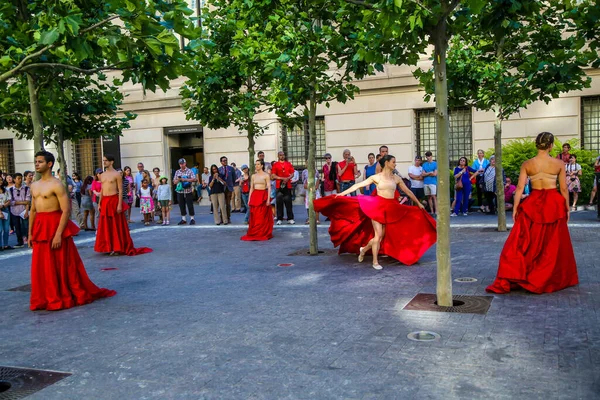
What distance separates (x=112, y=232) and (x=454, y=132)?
535 inches

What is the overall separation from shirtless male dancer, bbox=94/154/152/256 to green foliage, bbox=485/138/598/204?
1136cm

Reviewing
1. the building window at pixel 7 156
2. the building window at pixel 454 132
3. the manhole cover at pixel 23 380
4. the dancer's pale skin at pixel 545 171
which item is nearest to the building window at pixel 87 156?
the building window at pixel 7 156

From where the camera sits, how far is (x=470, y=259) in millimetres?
9773

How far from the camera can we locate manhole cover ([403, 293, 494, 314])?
21.5ft

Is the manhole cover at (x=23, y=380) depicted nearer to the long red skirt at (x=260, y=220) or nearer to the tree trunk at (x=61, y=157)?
the long red skirt at (x=260, y=220)

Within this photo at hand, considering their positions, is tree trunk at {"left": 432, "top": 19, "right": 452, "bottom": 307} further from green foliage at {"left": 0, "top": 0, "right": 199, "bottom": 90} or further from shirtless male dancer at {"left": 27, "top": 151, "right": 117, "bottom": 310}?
shirtless male dancer at {"left": 27, "top": 151, "right": 117, "bottom": 310}

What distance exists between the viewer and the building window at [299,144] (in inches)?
943

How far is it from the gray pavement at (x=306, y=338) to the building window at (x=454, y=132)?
11980 mm

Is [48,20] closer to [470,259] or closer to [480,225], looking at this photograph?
[470,259]

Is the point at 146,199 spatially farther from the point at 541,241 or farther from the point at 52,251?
the point at 541,241

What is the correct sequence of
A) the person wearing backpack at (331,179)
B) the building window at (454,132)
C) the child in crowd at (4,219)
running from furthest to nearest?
1. the building window at (454,132)
2. the person wearing backpack at (331,179)
3. the child in crowd at (4,219)

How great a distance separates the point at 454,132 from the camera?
71.4ft

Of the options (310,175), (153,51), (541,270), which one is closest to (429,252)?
(310,175)

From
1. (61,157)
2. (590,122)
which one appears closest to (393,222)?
(61,157)
